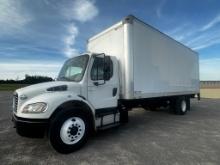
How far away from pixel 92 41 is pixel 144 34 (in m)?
2.22

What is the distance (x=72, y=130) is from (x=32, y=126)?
35.0 inches

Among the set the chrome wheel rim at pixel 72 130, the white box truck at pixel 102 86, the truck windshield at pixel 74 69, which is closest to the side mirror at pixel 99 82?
the white box truck at pixel 102 86

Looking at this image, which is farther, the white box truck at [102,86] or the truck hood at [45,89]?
the truck hood at [45,89]

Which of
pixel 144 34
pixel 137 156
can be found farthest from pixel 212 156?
pixel 144 34

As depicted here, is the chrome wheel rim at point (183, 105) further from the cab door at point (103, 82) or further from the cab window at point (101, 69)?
the cab window at point (101, 69)

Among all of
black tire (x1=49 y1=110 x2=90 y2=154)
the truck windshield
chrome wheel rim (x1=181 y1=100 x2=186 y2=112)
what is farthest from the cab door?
chrome wheel rim (x1=181 y1=100 x2=186 y2=112)

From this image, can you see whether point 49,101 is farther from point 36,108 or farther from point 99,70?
point 99,70

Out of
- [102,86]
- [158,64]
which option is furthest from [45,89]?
[158,64]

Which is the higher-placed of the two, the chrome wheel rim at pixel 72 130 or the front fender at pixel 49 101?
the front fender at pixel 49 101

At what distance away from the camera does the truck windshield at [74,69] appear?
15.7 ft

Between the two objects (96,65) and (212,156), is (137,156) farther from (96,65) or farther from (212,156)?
(96,65)

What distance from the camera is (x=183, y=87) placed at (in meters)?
8.91

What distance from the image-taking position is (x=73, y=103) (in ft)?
13.9

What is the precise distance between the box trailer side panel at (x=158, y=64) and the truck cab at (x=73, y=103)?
3.00ft
